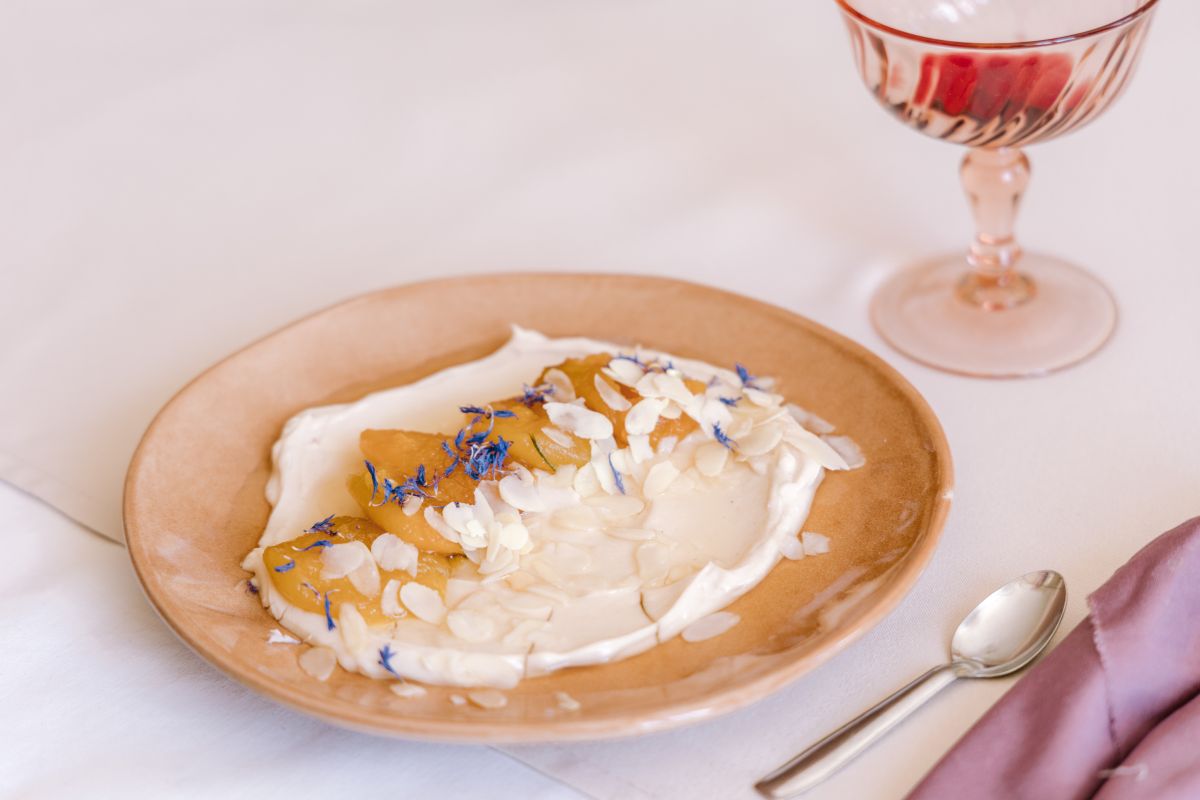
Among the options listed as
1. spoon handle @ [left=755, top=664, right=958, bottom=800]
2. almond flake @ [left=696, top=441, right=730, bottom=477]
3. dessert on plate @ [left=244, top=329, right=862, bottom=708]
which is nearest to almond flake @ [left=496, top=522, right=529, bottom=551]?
dessert on plate @ [left=244, top=329, right=862, bottom=708]

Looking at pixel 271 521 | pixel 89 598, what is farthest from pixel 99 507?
pixel 271 521

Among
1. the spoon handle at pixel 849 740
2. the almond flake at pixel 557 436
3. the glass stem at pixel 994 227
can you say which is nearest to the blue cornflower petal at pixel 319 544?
the almond flake at pixel 557 436

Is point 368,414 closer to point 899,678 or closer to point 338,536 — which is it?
point 338,536

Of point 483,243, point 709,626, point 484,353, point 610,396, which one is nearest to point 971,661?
point 709,626

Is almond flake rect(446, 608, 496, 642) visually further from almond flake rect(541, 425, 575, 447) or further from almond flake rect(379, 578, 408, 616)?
almond flake rect(541, 425, 575, 447)

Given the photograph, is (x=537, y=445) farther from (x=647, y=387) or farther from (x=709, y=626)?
(x=709, y=626)

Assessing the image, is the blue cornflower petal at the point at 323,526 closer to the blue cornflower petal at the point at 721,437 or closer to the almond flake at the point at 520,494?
A: the almond flake at the point at 520,494
